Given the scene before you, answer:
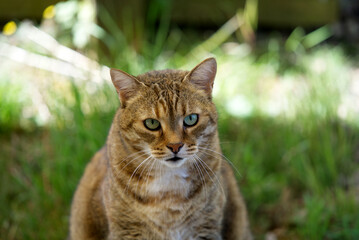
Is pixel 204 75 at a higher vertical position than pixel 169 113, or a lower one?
higher

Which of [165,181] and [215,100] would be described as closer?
[165,181]

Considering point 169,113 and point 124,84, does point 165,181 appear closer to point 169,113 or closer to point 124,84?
point 169,113

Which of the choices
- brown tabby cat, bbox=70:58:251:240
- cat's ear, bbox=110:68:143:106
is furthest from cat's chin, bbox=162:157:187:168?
cat's ear, bbox=110:68:143:106

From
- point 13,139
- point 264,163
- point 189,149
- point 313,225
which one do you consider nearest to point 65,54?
point 13,139

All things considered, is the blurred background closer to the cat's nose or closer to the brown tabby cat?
the brown tabby cat

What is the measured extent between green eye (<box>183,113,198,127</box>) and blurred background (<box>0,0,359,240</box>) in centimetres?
106

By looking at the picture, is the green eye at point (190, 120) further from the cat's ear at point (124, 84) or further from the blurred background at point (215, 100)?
the blurred background at point (215, 100)

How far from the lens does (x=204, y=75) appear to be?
6.96 ft

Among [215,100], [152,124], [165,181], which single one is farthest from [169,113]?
[215,100]

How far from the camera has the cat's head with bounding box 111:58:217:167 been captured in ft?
6.55

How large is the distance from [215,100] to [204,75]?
1.50 meters

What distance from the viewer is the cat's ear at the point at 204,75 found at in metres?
2.08

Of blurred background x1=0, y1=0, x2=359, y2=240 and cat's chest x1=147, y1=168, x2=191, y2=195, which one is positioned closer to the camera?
cat's chest x1=147, y1=168, x2=191, y2=195

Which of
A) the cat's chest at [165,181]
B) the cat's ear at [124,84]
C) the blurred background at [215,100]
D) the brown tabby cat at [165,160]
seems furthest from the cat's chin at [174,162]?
the blurred background at [215,100]
